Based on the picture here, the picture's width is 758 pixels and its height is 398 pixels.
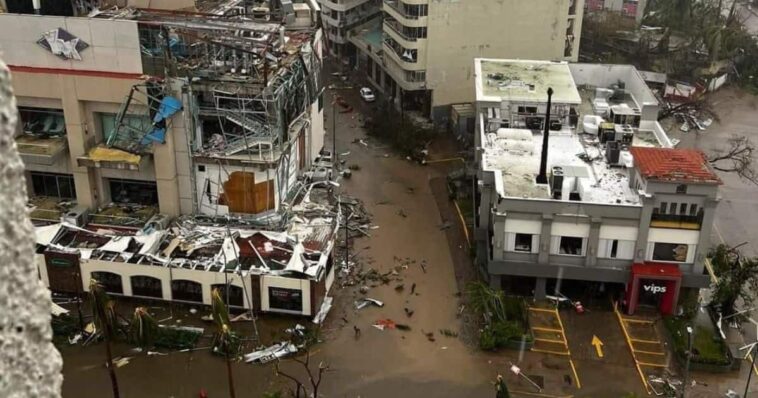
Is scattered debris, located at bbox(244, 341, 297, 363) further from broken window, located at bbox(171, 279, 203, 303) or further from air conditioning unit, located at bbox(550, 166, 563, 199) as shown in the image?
air conditioning unit, located at bbox(550, 166, 563, 199)

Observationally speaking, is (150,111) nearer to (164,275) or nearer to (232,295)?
(164,275)

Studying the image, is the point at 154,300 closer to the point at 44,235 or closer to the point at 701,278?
the point at 44,235

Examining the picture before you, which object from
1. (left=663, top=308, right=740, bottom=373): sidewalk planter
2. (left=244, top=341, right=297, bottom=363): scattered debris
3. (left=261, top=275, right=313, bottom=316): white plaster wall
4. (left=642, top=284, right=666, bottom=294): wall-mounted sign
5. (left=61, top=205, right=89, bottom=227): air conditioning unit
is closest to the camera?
(left=663, top=308, right=740, bottom=373): sidewalk planter

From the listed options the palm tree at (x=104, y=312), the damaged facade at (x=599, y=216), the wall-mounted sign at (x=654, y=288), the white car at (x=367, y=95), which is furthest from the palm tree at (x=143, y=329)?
the white car at (x=367, y=95)

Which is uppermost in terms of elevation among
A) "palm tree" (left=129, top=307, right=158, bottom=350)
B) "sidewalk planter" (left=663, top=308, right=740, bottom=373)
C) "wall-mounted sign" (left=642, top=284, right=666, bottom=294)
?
"wall-mounted sign" (left=642, top=284, right=666, bottom=294)

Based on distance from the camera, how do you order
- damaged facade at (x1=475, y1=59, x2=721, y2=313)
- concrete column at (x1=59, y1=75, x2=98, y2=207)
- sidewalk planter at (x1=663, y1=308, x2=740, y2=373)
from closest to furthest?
sidewalk planter at (x1=663, y1=308, x2=740, y2=373), damaged facade at (x1=475, y1=59, x2=721, y2=313), concrete column at (x1=59, y1=75, x2=98, y2=207)

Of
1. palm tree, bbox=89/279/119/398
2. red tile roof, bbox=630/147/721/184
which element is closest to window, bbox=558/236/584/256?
red tile roof, bbox=630/147/721/184

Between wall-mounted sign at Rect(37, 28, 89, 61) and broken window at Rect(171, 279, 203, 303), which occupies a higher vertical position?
wall-mounted sign at Rect(37, 28, 89, 61)
